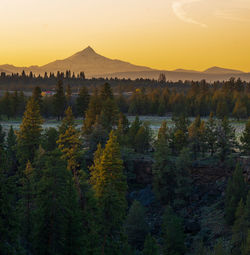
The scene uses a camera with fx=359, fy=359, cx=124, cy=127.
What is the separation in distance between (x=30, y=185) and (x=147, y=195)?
91.5 ft

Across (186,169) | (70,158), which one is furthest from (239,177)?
(70,158)

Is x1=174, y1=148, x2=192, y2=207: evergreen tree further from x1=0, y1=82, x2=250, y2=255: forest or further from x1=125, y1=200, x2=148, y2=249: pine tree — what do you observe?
x1=125, y1=200, x2=148, y2=249: pine tree

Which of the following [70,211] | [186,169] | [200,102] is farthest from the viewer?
[200,102]

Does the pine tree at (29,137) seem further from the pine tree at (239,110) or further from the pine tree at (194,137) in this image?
the pine tree at (239,110)

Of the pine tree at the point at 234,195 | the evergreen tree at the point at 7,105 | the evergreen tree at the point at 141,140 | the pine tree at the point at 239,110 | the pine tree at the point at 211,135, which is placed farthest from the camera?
the pine tree at the point at 239,110

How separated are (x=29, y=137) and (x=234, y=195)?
94.6ft

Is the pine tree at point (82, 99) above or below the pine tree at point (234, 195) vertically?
above

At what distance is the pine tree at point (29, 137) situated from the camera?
50594 millimetres

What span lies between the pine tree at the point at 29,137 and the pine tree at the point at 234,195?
26861mm

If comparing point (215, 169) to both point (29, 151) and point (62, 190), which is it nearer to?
point (29, 151)

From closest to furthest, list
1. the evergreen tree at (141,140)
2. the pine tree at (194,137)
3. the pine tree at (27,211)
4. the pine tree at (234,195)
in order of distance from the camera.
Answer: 1. the pine tree at (27,211)
2. the pine tree at (234,195)
3. the pine tree at (194,137)
4. the evergreen tree at (141,140)

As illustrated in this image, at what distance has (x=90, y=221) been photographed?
91.6 feet

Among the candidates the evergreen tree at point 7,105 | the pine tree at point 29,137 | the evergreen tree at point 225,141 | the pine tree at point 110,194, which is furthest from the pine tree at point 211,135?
the evergreen tree at point 7,105

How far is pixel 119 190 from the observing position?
98.6 feet
